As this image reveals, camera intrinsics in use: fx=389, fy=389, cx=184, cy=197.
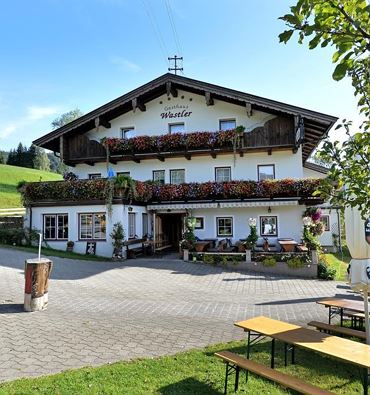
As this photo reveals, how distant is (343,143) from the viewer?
451cm

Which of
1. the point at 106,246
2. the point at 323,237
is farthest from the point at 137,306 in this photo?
the point at 323,237

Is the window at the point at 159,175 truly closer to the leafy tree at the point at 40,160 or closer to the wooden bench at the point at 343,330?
the wooden bench at the point at 343,330

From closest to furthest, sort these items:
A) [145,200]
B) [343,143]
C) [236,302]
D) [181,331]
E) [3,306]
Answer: [343,143], [181,331], [3,306], [236,302], [145,200]

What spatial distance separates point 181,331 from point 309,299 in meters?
5.39

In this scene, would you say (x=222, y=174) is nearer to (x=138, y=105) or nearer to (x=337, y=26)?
(x=138, y=105)

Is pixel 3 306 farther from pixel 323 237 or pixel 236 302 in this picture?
pixel 323 237

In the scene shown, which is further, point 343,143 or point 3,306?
point 3,306

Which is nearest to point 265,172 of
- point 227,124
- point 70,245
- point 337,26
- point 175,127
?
point 227,124

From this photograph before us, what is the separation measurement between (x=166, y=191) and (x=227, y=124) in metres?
5.91

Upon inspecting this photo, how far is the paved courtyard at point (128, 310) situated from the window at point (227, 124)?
416 inches

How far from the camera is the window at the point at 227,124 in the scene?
955 inches

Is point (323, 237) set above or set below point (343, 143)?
below

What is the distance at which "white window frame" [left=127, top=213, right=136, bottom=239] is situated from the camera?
69.2 feet

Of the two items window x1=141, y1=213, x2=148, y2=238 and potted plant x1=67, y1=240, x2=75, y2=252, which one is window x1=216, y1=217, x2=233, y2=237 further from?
potted plant x1=67, y1=240, x2=75, y2=252
